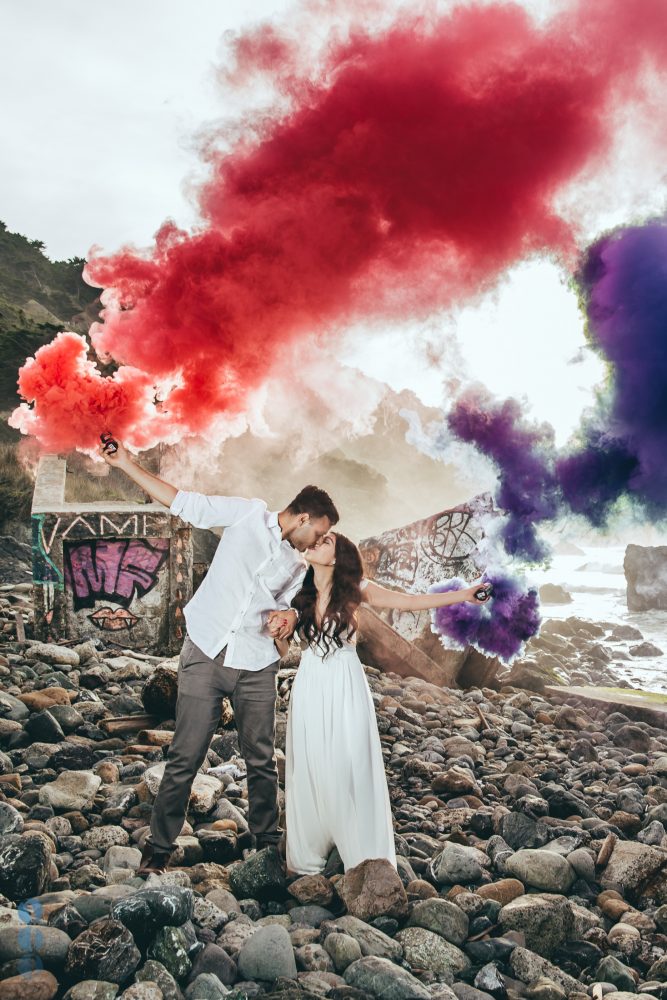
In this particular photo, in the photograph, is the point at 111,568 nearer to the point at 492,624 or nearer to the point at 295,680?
the point at 492,624

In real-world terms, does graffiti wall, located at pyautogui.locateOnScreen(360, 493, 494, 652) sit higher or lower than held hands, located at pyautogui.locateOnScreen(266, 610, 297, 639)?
higher

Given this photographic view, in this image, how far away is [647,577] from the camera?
4219 cm

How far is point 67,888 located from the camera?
4324 millimetres

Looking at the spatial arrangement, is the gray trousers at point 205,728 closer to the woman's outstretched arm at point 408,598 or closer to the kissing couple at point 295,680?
the kissing couple at point 295,680

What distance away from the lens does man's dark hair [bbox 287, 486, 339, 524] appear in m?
4.54

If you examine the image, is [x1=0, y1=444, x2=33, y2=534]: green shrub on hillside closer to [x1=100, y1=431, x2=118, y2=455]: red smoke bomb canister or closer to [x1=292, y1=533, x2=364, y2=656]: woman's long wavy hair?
[x1=100, y1=431, x2=118, y2=455]: red smoke bomb canister

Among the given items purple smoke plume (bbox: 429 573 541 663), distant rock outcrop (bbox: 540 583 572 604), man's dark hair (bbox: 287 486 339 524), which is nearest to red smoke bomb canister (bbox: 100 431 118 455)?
man's dark hair (bbox: 287 486 339 524)

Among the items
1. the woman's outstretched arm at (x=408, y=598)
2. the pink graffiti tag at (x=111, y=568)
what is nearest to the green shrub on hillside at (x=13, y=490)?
the pink graffiti tag at (x=111, y=568)

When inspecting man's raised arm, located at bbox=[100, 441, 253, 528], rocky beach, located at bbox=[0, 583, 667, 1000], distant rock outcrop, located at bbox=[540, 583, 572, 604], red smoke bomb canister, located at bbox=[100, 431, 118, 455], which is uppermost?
distant rock outcrop, located at bbox=[540, 583, 572, 604]

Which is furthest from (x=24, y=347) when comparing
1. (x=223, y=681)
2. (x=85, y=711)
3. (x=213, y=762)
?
(x=223, y=681)

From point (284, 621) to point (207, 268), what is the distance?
367 inches

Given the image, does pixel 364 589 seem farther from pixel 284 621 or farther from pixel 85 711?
pixel 85 711

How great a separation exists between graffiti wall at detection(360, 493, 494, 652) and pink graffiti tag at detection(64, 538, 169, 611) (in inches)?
178

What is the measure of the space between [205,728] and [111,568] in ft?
26.5
